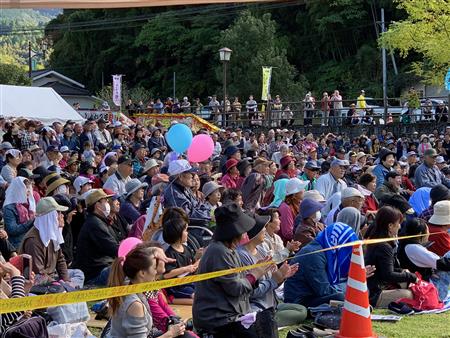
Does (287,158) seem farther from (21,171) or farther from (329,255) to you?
(329,255)

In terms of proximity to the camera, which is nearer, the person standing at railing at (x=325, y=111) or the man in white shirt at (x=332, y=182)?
the man in white shirt at (x=332, y=182)

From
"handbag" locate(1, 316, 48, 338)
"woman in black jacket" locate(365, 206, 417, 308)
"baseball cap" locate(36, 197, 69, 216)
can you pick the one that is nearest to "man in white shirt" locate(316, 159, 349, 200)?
"woman in black jacket" locate(365, 206, 417, 308)

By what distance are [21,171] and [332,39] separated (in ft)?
133

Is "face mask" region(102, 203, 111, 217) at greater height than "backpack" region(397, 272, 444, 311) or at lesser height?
greater

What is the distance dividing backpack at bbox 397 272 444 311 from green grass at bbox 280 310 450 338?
0.51ft

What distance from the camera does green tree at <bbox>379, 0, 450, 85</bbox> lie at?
2695cm

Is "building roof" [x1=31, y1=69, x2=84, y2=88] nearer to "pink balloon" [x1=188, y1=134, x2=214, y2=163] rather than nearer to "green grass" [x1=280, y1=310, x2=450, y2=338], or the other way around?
"pink balloon" [x1=188, y1=134, x2=214, y2=163]

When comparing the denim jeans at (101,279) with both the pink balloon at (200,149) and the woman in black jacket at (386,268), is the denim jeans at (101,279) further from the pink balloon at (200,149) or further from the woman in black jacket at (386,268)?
the pink balloon at (200,149)

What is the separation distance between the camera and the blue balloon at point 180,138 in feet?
43.0

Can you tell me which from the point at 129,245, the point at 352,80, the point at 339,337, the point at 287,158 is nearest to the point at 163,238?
the point at 129,245

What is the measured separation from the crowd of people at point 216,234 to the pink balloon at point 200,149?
129 mm

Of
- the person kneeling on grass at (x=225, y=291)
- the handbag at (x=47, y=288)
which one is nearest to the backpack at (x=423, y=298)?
the person kneeling on grass at (x=225, y=291)

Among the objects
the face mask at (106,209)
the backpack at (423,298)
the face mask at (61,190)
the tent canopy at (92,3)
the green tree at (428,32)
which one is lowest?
the backpack at (423,298)

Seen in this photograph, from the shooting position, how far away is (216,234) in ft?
18.3
